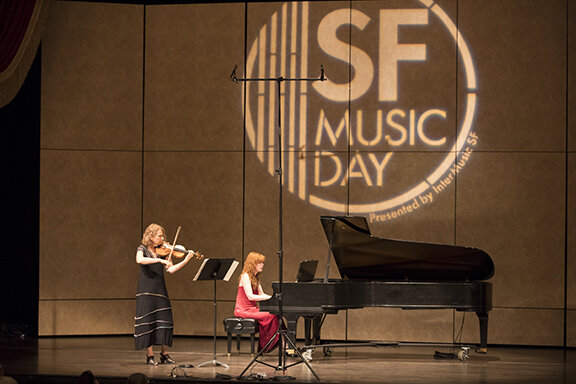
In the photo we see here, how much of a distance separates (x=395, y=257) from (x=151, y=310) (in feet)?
7.27

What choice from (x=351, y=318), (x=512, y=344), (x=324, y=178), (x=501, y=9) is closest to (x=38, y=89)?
(x=324, y=178)

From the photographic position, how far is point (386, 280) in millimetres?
7574

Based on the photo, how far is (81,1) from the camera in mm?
9141

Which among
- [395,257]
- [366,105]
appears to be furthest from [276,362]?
[366,105]

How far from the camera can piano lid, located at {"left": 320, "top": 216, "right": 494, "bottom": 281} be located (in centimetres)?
731

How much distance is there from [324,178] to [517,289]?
7.69ft

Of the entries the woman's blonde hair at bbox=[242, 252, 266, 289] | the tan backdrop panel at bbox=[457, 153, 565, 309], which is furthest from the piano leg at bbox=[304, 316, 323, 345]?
the tan backdrop panel at bbox=[457, 153, 565, 309]

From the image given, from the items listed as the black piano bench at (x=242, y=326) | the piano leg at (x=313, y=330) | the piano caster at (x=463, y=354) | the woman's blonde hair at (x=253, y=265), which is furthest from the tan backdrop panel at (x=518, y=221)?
the black piano bench at (x=242, y=326)

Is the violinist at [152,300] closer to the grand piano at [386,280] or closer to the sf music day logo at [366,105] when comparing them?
the grand piano at [386,280]

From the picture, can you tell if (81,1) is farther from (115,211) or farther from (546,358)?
(546,358)

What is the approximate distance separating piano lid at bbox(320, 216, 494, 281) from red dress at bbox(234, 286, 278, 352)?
80cm

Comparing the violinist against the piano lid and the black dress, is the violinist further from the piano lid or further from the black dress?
the piano lid

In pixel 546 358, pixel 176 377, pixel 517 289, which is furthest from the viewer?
A: pixel 517 289

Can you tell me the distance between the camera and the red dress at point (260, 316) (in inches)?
297
